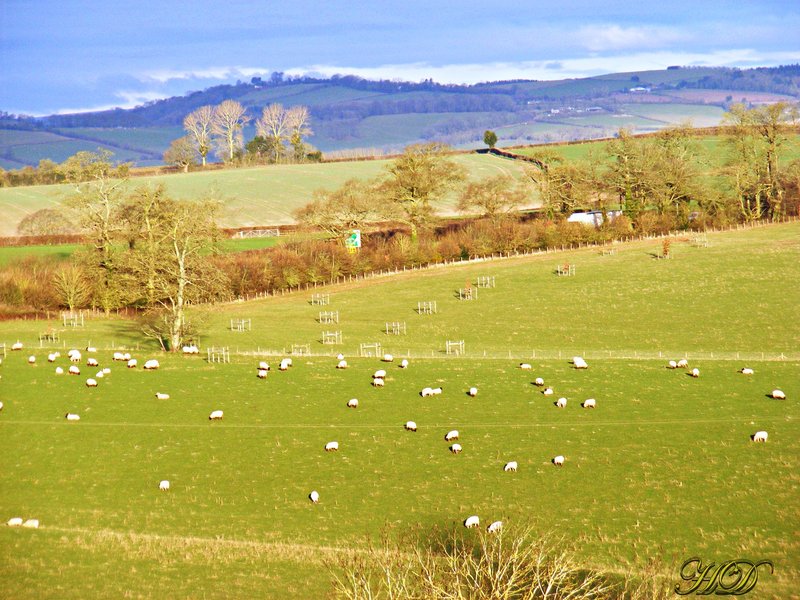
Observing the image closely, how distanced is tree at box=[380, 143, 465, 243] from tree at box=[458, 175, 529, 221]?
281 centimetres

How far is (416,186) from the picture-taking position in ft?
374

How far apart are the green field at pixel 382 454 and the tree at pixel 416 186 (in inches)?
1523

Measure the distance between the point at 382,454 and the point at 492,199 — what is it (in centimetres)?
7638

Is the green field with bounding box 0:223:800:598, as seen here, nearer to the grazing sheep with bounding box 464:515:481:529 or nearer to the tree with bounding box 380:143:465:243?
the grazing sheep with bounding box 464:515:481:529

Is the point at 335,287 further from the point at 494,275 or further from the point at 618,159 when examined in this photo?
the point at 618,159

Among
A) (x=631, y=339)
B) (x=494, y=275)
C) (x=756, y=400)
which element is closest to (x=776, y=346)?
(x=631, y=339)

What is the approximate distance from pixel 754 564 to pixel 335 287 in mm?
66823

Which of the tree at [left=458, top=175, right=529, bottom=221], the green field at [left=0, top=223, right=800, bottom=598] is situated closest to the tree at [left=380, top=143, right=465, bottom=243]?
the tree at [left=458, top=175, right=529, bottom=221]

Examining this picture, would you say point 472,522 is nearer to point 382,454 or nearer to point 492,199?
point 382,454

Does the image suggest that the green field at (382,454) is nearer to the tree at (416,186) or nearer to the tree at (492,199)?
the tree at (416,186)

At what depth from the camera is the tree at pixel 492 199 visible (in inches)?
4653

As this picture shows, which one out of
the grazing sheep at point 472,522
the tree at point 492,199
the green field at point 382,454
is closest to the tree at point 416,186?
the tree at point 492,199

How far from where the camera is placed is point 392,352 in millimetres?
67312

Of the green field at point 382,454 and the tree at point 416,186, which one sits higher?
the tree at point 416,186
